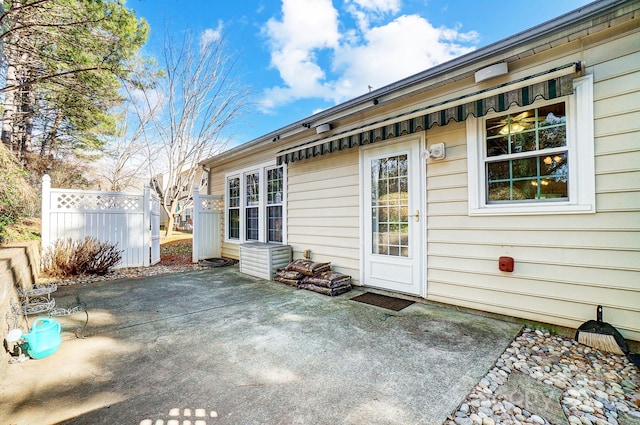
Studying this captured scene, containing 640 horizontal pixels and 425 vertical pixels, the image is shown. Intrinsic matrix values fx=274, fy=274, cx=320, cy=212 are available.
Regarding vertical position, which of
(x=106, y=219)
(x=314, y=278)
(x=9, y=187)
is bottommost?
(x=314, y=278)

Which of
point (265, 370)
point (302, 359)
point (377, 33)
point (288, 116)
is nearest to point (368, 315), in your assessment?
point (302, 359)

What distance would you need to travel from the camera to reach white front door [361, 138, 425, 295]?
148 inches

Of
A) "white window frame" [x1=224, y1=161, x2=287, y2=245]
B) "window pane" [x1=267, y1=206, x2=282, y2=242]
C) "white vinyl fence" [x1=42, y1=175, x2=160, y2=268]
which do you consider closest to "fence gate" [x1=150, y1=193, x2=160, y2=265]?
"white vinyl fence" [x1=42, y1=175, x2=160, y2=268]

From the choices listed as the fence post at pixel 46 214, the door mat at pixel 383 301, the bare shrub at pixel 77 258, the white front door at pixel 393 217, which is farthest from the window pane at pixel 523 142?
the fence post at pixel 46 214

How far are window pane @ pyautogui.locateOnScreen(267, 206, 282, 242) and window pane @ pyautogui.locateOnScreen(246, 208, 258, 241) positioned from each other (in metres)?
0.53

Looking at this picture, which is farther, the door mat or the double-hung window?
the double-hung window

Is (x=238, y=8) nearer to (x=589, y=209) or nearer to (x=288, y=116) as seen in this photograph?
(x=288, y=116)

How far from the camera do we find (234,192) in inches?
295

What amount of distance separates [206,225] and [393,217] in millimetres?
5400

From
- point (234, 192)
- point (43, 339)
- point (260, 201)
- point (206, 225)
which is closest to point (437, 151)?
point (260, 201)

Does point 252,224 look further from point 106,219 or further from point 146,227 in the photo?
point 106,219

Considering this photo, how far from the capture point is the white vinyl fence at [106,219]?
541 centimetres

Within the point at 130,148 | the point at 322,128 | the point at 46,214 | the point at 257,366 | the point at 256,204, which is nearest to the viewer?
the point at 257,366

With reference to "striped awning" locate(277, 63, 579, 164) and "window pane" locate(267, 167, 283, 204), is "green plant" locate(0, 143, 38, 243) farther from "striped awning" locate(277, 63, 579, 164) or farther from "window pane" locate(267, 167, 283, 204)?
"striped awning" locate(277, 63, 579, 164)
